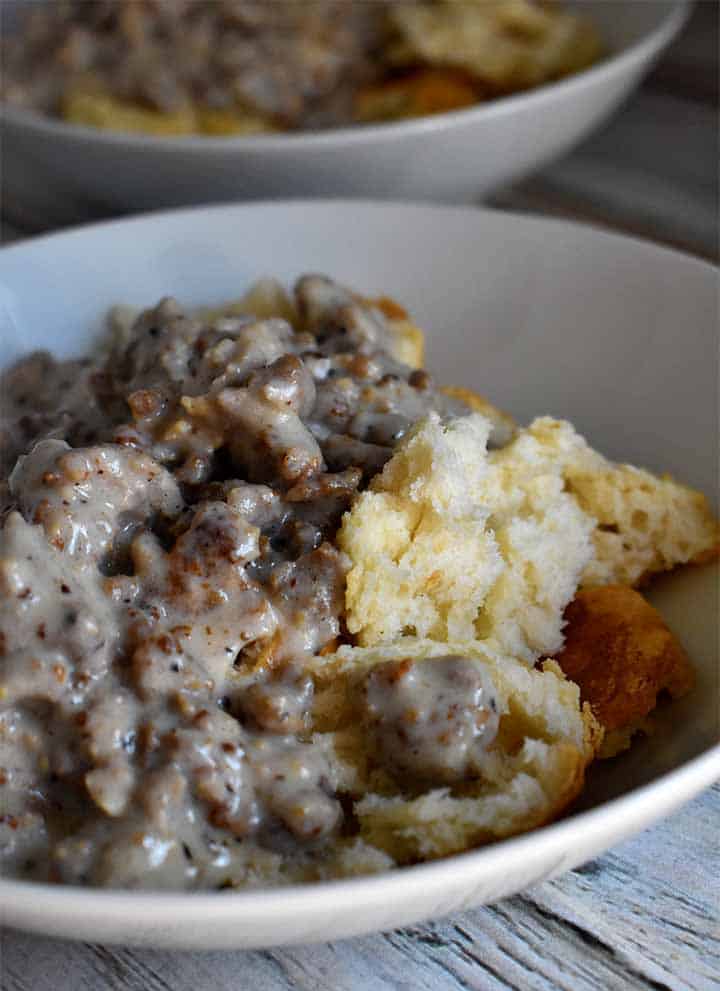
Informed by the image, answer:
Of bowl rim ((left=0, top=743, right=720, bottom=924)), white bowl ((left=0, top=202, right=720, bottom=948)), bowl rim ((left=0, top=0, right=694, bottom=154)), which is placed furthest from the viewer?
bowl rim ((left=0, top=0, right=694, bottom=154))

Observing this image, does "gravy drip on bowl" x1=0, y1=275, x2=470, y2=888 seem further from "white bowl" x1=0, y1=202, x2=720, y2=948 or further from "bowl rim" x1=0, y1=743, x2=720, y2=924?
"white bowl" x1=0, y1=202, x2=720, y2=948

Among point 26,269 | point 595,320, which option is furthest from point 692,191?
point 26,269

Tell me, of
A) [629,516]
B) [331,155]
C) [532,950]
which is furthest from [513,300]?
[532,950]

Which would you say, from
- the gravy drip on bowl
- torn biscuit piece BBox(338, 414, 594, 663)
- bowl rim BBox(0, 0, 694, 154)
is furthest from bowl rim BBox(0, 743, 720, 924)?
bowl rim BBox(0, 0, 694, 154)

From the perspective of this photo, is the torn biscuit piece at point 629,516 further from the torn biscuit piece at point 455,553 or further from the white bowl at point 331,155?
the white bowl at point 331,155

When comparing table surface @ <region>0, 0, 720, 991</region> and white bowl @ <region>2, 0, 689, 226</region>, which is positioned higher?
white bowl @ <region>2, 0, 689, 226</region>

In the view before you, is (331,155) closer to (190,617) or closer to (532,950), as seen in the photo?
(190,617)

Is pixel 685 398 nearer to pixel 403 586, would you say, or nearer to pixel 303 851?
pixel 403 586
